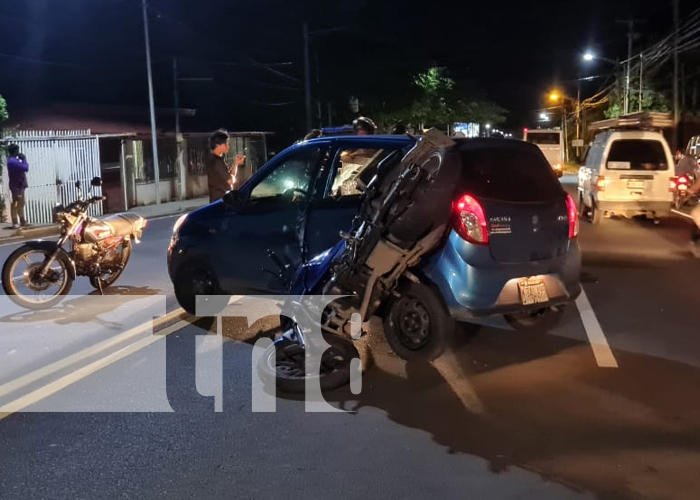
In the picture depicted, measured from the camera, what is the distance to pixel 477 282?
604cm

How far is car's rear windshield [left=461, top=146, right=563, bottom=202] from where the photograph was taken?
6168mm

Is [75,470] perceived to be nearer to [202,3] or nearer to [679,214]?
[679,214]

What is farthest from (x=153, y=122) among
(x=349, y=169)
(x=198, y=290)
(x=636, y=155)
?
(x=349, y=169)

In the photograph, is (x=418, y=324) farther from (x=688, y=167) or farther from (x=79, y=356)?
(x=688, y=167)

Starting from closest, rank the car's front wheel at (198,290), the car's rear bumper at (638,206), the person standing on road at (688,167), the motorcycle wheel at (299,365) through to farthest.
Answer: the motorcycle wheel at (299,365) → the car's front wheel at (198,290) → the car's rear bumper at (638,206) → the person standing on road at (688,167)

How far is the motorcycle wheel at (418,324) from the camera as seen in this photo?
619cm

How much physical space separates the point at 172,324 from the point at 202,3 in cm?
3280

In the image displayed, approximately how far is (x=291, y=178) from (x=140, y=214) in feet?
49.6

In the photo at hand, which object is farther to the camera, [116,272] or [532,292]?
[116,272]

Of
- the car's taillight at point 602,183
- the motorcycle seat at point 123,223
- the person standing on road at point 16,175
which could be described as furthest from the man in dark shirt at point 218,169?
the car's taillight at point 602,183

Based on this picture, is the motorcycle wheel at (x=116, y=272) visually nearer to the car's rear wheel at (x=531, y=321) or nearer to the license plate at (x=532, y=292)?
the car's rear wheel at (x=531, y=321)

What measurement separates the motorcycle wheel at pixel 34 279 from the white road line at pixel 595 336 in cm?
544

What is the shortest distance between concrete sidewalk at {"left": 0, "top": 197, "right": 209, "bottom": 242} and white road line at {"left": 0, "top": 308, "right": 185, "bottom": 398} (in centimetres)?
898

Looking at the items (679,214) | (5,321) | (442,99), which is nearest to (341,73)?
(442,99)
